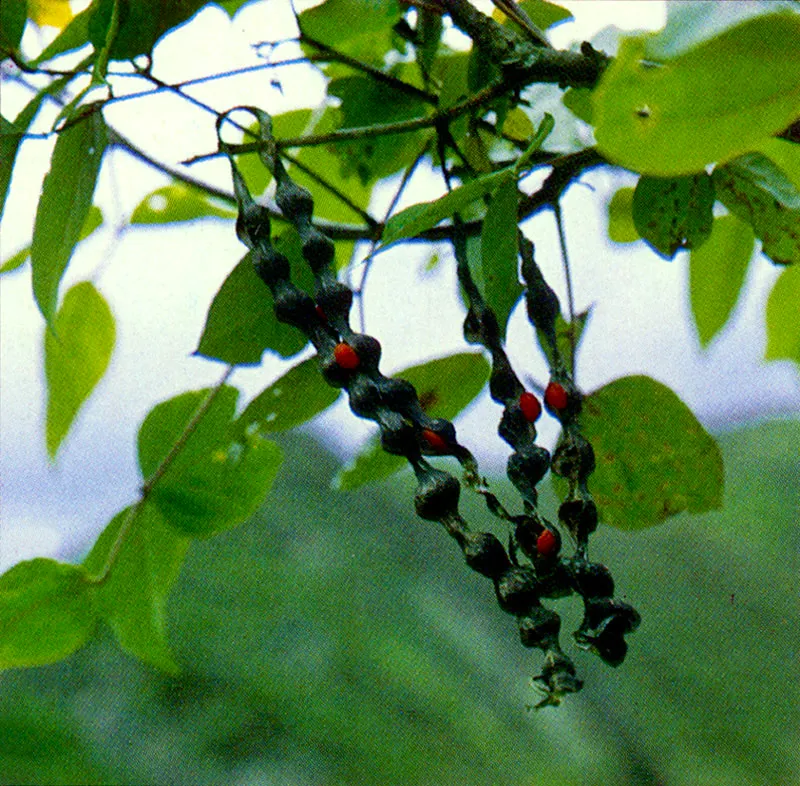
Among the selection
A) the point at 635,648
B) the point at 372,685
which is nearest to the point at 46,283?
the point at 635,648

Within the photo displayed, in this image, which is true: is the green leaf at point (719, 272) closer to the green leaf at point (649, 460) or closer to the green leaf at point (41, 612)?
the green leaf at point (649, 460)

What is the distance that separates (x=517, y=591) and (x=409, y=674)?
126 centimetres

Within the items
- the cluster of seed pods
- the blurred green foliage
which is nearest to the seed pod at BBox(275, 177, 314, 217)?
the cluster of seed pods

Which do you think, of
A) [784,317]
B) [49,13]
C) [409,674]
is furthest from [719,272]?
[409,674]

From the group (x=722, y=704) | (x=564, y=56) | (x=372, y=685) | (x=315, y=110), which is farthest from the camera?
(x=372, y=685)

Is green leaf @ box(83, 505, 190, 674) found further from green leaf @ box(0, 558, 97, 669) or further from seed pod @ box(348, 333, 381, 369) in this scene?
seed pod @ box(348, 333, 381, 369)

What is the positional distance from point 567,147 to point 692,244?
0.05 meters

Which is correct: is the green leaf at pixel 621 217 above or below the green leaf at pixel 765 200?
above

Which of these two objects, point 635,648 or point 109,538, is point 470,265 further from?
point 635,648

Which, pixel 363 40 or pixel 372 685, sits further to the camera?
pixel 372 685

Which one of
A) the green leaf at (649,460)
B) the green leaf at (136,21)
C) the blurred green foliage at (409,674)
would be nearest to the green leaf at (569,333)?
the green leaf at (649,460)

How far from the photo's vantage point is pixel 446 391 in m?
0.29

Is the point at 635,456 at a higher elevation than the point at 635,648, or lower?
higher

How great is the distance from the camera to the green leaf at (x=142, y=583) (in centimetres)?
31
